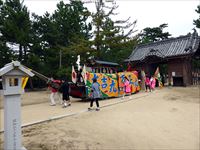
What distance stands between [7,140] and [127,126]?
5.14m

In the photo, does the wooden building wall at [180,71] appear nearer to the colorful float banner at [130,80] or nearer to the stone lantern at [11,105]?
the colorful float banner at [130,80]

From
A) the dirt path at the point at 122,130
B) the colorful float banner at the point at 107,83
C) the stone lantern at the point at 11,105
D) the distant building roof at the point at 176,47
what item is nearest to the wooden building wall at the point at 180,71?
the distant building roof at the point at 176,47

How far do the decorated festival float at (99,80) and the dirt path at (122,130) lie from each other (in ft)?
12.6

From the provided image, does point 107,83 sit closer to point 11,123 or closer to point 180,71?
point 180,71

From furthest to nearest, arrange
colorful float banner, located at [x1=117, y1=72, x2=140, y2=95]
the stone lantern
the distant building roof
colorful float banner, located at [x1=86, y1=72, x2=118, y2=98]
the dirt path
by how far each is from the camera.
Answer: the distant building roof, colorful float banner, located at [x1=117, y1=72, x2=140, y2=95], colorful float banner, located at [x1=86, y1=72, x2=118, y2=98], the dirt path, the stone lantern

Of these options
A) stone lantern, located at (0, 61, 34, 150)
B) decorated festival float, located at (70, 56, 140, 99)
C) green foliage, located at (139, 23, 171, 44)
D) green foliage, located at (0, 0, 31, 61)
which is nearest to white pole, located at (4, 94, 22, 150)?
stone lantern, located at (0, 61, 34, 150)

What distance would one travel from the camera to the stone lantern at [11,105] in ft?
16.3

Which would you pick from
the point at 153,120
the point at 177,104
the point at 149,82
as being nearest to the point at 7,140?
the point at 153,120

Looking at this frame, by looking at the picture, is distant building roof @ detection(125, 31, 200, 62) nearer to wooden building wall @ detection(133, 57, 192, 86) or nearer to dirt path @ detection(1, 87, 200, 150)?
wooden building wall @ detection(133, 57, 192, 86)

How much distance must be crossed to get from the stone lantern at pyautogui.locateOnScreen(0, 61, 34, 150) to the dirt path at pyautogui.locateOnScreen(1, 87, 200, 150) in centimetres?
113

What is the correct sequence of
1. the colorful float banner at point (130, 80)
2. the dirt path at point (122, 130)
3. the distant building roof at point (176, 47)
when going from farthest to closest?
the distant building roof at point (176, 47), the colorful float banner at point (130, 80), the dirt path at point (122, 130)

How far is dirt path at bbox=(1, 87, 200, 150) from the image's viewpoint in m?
6.77

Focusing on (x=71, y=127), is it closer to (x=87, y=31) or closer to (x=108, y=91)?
(x=108, y=91)

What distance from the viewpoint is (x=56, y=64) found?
27703 mm
